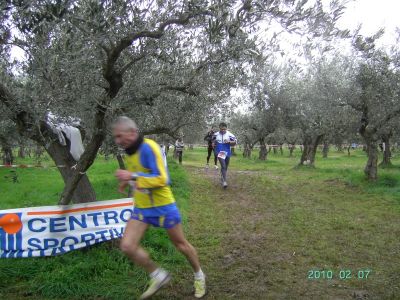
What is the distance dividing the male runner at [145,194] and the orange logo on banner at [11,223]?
2181 mm

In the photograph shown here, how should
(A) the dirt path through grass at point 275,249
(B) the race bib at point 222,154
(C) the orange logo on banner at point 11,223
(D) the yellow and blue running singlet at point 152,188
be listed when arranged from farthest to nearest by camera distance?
(B) the race bib at point 222,154
(C) the orange logo on banner at point 11,223
(A) the dirt path through grass at point 275,249
(D) the yellow and blue running singlet at point 152,188

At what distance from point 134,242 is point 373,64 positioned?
11.1 m

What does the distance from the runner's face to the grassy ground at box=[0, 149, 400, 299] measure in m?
1.97

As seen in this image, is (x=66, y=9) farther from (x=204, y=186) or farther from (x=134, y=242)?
(x=204, y=186)

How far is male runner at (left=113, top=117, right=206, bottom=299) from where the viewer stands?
4.57 m

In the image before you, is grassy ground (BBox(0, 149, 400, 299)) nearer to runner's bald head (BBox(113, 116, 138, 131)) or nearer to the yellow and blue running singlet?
the yellow and blue running singlet

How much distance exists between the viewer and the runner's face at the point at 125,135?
15.0 ft

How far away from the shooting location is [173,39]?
5.45 metres

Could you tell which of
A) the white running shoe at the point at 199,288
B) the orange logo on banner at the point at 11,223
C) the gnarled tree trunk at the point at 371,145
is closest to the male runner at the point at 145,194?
the white running shoe at the point at 199,288

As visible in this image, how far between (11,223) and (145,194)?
8.21 ft

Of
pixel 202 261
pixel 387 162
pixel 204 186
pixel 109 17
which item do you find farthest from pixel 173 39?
pixel 387 162

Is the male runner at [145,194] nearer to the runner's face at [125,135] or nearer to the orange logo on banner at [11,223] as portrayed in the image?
the runner's face at [125,135]

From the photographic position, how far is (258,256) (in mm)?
6547

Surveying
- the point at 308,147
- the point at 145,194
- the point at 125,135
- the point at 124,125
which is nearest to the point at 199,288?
the point at 145,194
